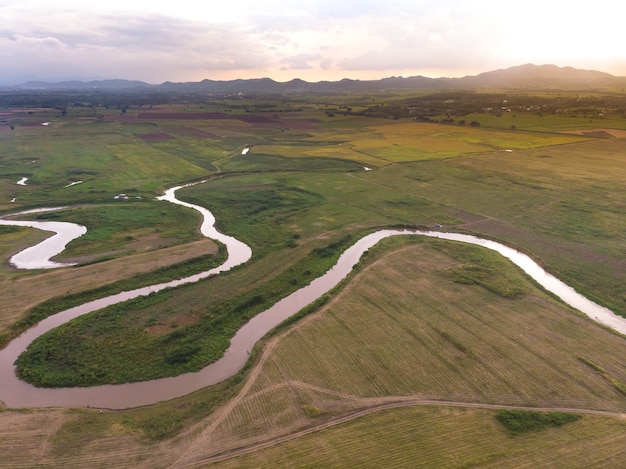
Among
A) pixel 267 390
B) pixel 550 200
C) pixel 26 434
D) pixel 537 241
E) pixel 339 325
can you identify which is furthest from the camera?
pixel 550 200

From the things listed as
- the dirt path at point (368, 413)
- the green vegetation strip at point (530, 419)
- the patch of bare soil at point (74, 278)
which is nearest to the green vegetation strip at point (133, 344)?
the patch of bare soil at point (74, 278)

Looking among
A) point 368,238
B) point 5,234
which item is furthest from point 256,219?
point 5,234

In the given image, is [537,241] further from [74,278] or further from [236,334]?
[74,278]

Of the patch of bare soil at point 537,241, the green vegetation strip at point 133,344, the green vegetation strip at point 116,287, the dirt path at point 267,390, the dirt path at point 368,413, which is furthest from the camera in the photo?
the patch of bare soil at point 537,241

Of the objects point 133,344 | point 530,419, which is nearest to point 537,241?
point 530,419

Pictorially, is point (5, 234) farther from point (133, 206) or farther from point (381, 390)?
point (381, 390)

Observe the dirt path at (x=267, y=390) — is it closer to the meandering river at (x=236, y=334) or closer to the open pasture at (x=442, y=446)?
the open pasture at (x=442, y=446)

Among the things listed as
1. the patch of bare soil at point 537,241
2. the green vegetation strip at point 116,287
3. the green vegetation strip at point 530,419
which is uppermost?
the patch of bare soil at point 537,241
